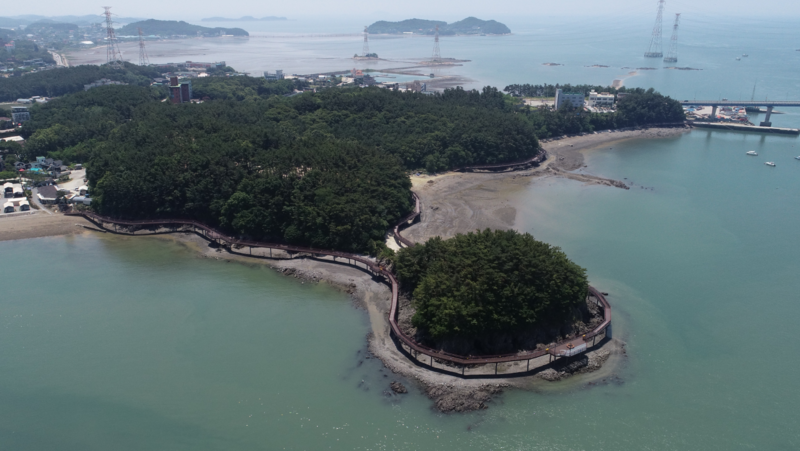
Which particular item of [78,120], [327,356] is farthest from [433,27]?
[327,356]

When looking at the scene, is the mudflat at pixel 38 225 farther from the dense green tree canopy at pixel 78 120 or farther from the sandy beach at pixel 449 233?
the dense green tree canopy at pixel 78 120

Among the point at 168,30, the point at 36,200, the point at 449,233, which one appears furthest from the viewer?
the point at 168,30

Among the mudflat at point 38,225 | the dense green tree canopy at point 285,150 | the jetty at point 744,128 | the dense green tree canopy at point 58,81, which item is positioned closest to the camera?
the dense green tree canopy at point 285,150

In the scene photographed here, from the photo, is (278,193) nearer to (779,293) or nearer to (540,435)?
(540,435)

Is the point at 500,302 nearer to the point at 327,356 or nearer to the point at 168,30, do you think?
the point at 327,356

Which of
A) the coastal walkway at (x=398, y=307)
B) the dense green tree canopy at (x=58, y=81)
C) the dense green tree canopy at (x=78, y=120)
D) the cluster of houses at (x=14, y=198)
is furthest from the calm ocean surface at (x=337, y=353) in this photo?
the dense green tree canopy at (x=58, y=81)
